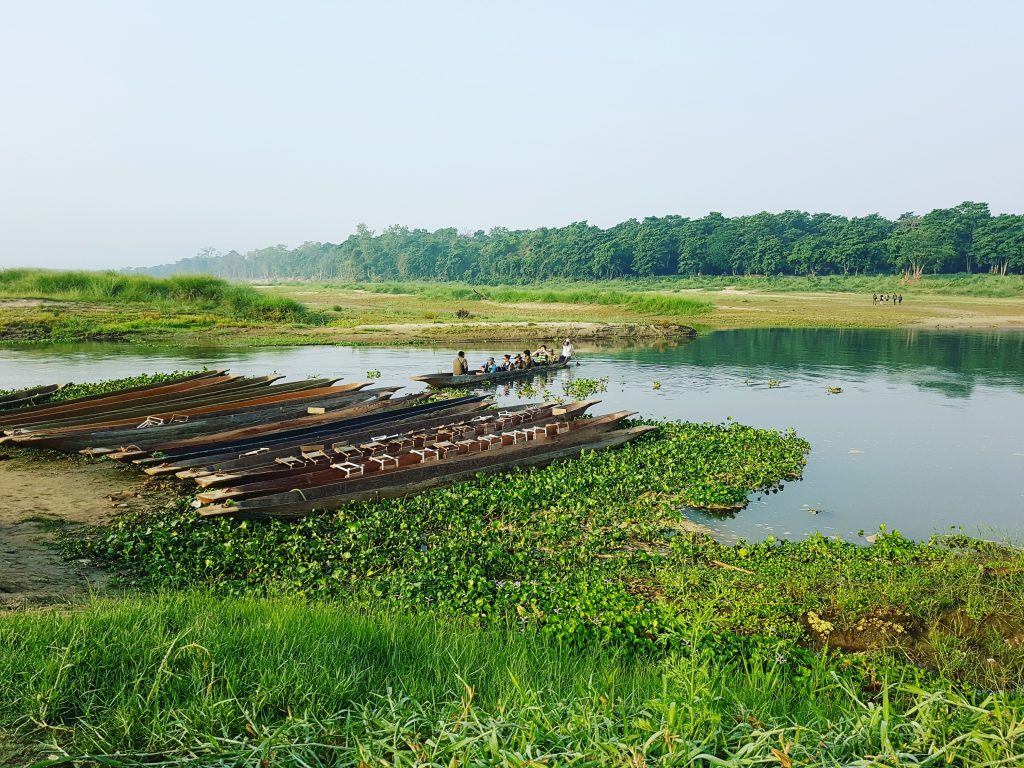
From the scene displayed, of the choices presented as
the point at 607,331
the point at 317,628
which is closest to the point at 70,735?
the point at 317,628

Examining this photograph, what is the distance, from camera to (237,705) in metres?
3.62

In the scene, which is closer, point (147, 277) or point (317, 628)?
point (317, 628)

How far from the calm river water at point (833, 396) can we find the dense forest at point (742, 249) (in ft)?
121

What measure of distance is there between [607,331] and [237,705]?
36587 mm

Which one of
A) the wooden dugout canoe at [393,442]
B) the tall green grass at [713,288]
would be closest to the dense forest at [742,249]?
the tall green grass at [713,288]

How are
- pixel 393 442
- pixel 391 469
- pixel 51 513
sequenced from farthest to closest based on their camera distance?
pixel 393 442 < pixel 391 469 < pixel 51 513

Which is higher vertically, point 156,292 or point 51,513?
point 156,292

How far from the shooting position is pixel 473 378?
72.9 ft

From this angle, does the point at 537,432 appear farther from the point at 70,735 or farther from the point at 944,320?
the point at 944,320

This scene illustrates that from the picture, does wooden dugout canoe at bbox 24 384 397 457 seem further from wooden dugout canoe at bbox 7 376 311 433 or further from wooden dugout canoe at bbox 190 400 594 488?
wooden dugout canoe at bbox 190 400 594 488

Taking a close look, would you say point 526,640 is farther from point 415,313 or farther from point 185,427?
point 415,313

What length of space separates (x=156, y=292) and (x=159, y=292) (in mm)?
179

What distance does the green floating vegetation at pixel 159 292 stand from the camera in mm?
43006

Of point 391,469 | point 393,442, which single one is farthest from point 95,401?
point 391,469
